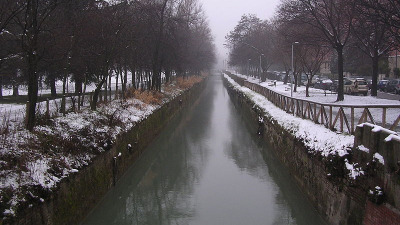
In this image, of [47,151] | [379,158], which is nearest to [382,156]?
[379,158]

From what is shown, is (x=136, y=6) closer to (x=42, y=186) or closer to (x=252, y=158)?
(x=252, y=158)

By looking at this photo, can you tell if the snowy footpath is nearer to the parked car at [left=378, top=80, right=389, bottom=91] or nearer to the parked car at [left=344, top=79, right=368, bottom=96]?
the parked car at [left=344, top=79, right=368, bottom=96]

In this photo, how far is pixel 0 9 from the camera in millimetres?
10188

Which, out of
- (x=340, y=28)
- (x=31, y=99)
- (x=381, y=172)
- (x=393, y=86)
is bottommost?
(x=381, y=172)

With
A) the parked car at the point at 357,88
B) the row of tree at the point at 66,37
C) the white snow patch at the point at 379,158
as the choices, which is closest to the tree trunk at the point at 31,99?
the row of tree at the point at 66,37

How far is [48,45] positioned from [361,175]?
39.5 ft

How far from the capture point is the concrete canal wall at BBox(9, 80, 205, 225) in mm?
7352

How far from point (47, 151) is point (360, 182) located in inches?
257

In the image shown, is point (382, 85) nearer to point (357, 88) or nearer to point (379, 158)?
point (357, 88)

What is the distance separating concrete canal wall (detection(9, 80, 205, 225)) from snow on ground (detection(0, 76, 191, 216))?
20 centimetres

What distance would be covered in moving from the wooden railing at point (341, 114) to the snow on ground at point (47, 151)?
6.70 meters

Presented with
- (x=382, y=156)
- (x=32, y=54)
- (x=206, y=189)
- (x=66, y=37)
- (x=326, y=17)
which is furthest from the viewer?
(x=326, y=17)

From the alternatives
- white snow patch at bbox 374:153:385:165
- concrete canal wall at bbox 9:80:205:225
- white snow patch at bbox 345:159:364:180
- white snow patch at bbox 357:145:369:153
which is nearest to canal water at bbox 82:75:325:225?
concrete canal wall at bbox 9:80:205:225

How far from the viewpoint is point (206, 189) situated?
1371 centimetres
